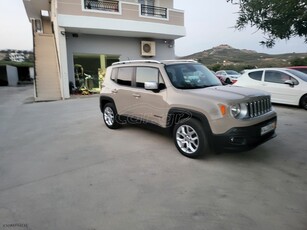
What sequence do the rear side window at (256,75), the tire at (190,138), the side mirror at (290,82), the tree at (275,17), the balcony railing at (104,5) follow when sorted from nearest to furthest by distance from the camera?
the tree at (275,17)
the tire at (190,138)
the side mirror at (290,82)
the rear side window at (256,75)
the balcony railing at (104,5)

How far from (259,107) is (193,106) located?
3.82 ft

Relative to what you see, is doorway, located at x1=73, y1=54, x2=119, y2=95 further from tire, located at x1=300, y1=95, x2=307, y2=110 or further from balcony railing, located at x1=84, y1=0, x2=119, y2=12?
tire, located at x1=300, y1=95, x2=307, y2=110

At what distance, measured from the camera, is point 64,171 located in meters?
3.86

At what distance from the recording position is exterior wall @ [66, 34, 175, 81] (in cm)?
1438

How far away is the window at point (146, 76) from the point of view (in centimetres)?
485

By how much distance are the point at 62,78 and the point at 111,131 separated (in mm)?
8186

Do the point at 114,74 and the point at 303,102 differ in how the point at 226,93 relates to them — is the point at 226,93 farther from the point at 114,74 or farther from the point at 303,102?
the point at 303,102

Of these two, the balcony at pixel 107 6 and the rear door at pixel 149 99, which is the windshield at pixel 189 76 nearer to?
the rear door at pixel 149 99

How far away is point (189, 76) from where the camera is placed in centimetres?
486

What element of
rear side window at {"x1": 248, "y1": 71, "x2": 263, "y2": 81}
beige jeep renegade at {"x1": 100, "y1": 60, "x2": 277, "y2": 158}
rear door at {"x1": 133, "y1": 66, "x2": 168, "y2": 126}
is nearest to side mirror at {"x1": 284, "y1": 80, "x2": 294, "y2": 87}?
rear side window at {"x1": 248, "y1": 71, "x2": 263, "y2": 81}

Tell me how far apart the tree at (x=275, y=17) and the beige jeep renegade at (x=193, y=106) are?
3.52 ft

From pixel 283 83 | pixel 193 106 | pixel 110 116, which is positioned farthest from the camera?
pixel 283 83

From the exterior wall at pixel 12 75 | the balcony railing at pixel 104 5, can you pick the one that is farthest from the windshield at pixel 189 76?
the exterior wall at pixel 12 75

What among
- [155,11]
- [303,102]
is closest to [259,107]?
[303,102]
